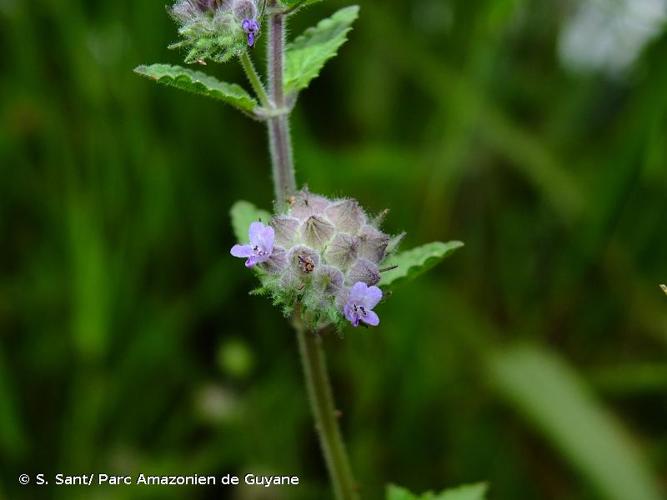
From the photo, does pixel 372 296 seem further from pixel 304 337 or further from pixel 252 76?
pixel 252 76

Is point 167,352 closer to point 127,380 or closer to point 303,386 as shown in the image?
point 127,380

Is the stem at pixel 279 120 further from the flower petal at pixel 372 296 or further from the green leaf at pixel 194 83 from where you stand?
the flower petal at pixel 372 296

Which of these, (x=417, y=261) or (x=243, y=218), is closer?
(x=417, y=261)

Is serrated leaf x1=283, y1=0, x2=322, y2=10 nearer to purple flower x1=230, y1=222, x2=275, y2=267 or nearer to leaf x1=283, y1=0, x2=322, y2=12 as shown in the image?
leaf x1=283, y1=0, x2=322, y2=12

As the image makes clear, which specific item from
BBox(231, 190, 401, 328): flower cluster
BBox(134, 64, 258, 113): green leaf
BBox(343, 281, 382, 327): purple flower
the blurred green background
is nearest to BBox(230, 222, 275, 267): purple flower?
BBox(231, 190, 401, 328): flower cluster

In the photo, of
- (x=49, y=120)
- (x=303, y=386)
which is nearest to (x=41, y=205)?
(x=49, y=120)

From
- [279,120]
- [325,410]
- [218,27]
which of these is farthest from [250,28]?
[325,410]
